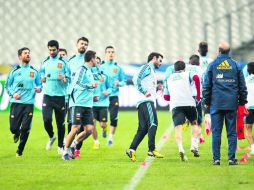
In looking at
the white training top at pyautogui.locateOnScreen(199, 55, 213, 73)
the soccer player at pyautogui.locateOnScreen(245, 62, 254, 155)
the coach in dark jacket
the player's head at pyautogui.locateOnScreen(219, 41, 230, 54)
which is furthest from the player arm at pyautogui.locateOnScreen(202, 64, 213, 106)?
the white training top at pyautogui.locateOnScreen(199, 55, 213, 73)

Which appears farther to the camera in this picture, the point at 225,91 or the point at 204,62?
the point at 204,62

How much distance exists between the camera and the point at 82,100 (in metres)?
13.8

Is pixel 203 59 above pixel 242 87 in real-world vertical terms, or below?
above

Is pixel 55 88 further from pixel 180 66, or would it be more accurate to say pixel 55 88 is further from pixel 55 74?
pixel 180 66

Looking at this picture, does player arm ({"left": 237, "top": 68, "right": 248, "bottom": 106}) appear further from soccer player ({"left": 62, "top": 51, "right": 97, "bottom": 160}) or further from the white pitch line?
soccer player ({"left": 62, "top": 51, "right": 97, "bottom": 160})

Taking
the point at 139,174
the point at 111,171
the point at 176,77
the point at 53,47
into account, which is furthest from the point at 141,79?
the point at 139,174

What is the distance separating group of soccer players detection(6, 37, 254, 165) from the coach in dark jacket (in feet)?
1.64

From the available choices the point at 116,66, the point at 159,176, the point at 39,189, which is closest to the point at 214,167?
the point at 159,176

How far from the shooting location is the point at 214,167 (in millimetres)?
12281

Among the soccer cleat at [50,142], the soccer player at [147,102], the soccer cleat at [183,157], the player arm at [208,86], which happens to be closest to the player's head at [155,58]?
the soccer player at [147,102]

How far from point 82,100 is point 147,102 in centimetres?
118

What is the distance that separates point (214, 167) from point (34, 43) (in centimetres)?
2284

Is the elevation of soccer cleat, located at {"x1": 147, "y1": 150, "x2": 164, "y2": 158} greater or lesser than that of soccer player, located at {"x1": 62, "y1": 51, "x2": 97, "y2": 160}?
lesser

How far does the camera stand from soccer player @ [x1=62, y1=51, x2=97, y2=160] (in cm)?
1373
